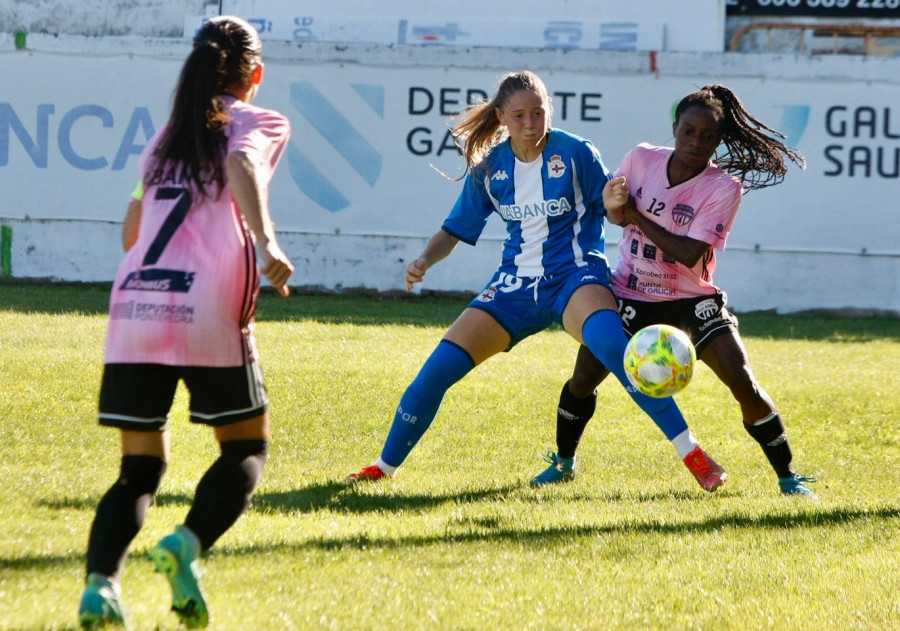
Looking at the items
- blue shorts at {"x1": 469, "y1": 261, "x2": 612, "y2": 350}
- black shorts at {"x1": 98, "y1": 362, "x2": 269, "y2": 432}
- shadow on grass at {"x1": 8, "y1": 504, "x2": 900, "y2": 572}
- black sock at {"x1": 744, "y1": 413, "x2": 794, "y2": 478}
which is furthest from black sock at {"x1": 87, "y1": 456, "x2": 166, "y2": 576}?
black sock at {"x1": 744, "y1": 413, "x2": 794, "y2": 478}

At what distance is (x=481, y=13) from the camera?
20.7 meters

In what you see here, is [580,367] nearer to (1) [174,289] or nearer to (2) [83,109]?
(1) [174,289]

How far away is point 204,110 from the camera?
150 inches

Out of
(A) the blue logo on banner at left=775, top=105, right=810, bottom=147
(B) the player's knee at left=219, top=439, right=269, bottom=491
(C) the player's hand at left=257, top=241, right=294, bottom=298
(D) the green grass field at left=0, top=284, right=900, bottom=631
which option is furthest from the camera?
(A) the blue logo on banner at left=775, top=105, right=810, bottom=147

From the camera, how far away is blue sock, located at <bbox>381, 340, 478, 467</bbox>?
241 inches

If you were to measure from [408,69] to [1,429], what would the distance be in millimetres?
10515

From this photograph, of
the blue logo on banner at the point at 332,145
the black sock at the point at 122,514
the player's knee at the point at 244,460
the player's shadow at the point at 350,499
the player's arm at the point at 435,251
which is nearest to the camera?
the black sock at the point at 122,514

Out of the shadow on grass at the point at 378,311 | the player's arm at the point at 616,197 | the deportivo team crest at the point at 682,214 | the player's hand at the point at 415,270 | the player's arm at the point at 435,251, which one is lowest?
the shadow on grass at the point at 378,311

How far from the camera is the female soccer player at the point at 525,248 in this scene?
6.05 metres

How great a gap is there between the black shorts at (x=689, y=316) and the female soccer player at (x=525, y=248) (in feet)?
0.86

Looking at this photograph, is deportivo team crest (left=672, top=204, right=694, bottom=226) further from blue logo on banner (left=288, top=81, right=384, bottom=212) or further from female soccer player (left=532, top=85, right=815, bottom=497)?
blue logo on banner (left=288, top=81, right=384, bottom=212)

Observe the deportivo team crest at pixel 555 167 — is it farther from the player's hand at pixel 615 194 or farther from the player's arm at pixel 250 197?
the player's arm at pixel 250 197

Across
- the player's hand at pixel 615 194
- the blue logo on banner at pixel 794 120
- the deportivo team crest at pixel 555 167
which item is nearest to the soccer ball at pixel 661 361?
the player's hand at pixel 615 194

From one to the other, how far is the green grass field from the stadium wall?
18.2ft
